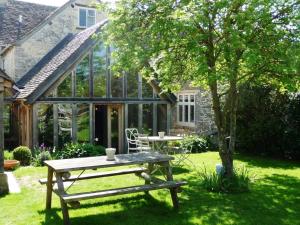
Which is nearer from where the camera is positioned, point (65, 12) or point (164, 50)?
point (164, 50)

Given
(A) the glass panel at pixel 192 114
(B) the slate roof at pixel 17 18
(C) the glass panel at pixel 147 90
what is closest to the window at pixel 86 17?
(B) the slate roof at pixel 17 18

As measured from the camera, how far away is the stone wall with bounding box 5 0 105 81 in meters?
18.2

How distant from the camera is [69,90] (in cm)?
1569

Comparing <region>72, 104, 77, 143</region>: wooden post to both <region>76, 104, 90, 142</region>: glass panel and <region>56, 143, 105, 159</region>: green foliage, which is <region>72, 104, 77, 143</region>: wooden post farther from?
<region>56, 143, 105, 159</region>: green foliage

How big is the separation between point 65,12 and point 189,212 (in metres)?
15.6

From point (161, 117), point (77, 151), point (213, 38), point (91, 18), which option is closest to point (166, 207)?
point (213, 38)

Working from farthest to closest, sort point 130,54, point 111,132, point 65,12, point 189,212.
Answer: point 65,12, point 111,132, point 130,54, point 189,212

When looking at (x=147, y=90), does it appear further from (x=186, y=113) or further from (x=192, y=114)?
(x=186, y=113)

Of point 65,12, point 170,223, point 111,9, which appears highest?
point 65,12

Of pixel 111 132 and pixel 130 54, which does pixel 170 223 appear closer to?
pixel 130 54

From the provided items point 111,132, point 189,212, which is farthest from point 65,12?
point 189,212

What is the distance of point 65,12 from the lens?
65.7 ft

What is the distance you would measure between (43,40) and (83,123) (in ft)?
19.4

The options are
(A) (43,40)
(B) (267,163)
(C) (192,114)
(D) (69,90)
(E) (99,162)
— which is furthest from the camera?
(C) (192,114)
